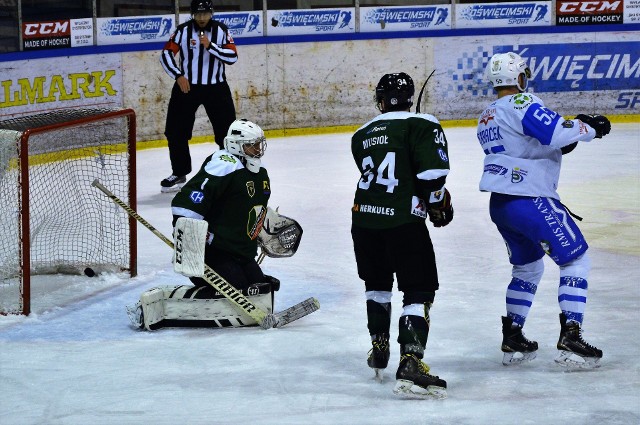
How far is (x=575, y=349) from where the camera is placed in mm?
4258

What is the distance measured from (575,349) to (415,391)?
2.25 ft

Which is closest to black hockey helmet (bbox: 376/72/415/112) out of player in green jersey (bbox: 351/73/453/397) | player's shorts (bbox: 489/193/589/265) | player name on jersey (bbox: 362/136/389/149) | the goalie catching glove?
player in green jersey (bbox: 351/73/453/397)

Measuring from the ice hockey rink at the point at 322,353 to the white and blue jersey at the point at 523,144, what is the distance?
0.68m

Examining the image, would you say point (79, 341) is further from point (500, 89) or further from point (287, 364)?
point (500, 89)

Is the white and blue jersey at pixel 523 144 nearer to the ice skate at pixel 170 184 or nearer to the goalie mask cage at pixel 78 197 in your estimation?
the goalie mask cage at pixel 78 197

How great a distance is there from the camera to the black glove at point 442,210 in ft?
13.2

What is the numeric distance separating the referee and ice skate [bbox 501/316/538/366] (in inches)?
176

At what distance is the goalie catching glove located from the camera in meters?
5.31

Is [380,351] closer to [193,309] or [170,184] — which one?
[193,309]

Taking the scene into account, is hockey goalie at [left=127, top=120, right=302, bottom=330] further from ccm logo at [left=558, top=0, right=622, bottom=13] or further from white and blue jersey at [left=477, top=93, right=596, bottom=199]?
ccm logo at [left=558, top=0, right=622, bottom=13]

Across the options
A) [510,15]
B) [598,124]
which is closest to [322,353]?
[598,124]

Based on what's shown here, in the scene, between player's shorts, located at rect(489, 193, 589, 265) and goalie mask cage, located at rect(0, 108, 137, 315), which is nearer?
player's shorts, located at rect(489, 193, 589, 265)

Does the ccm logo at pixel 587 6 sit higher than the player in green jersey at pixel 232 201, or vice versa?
the ccm logo at pixel 587 6

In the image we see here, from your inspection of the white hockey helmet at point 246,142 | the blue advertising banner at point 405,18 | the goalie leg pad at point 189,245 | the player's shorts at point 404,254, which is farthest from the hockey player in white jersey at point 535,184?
the blue advertising banner at point 405,18
